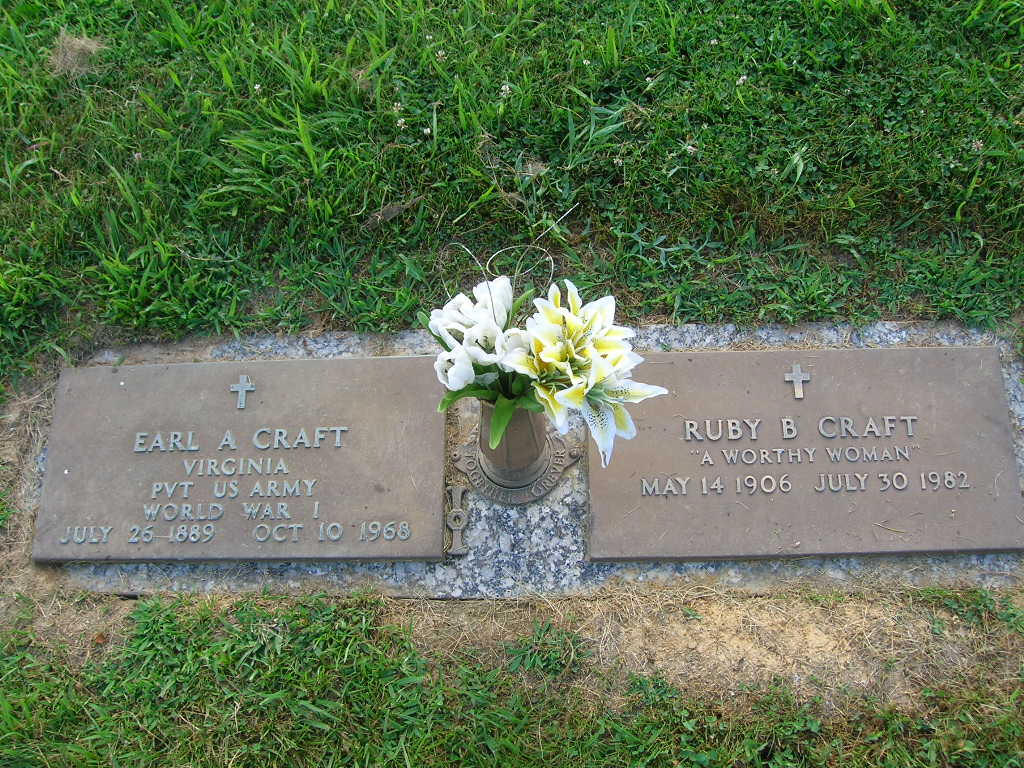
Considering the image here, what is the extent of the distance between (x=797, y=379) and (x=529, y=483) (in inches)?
39.4

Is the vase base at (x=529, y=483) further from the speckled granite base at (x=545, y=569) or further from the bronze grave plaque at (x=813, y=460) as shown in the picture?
the bronze grave plaque at (x=813, y=460)

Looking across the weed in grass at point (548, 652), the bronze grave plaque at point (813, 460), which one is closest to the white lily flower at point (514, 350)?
the bronze grave plaque at point (813, 460)

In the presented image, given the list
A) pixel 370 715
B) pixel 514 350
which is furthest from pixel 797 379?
pixel 370 715

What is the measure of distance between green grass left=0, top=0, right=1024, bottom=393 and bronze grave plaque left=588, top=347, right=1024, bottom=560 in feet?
0.90

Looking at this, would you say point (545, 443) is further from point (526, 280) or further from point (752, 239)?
point (752, 239)

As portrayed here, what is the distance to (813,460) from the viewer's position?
246 centimetres

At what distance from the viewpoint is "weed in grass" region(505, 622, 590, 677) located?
2.36 m

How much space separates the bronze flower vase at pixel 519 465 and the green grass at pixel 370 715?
56 centimetres

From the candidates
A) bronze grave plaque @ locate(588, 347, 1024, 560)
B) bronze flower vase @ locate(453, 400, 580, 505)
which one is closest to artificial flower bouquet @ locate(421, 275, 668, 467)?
bronze flower vase @ locate(453, 400, 580, 505)

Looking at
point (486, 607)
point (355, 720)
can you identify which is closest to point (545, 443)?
point (486, 607)

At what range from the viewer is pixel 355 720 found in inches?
91.3

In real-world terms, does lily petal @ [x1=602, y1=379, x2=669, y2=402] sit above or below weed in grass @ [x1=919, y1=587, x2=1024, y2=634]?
above

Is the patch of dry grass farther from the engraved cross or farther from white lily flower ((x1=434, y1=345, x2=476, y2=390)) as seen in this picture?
the engraved cross

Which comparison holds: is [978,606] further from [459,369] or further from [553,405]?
[459,369]
